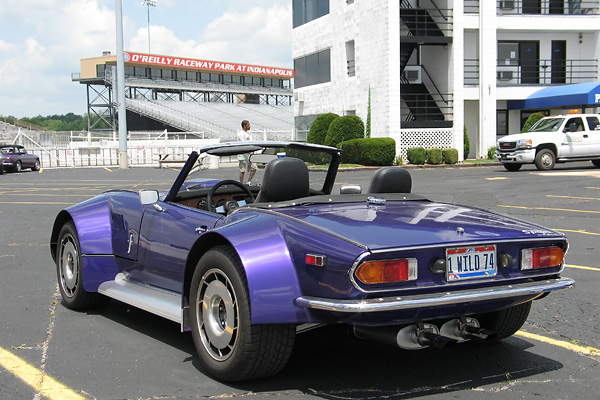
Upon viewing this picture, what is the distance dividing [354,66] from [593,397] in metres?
31.2

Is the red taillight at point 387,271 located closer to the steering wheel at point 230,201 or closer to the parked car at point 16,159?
the steering wheel at point 230,201

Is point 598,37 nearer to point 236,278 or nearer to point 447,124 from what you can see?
point 447,124

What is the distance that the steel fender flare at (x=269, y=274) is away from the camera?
11.4ft

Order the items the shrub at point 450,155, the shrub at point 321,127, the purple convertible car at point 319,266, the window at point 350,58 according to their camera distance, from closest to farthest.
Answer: the purple convertible car at point 319,266
the shrub at point 450,155
the shrub at point 321,127
the window at point 350,58

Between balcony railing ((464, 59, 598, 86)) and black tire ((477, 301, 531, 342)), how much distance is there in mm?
31929

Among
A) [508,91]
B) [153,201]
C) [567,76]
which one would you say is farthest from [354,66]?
[153,201]

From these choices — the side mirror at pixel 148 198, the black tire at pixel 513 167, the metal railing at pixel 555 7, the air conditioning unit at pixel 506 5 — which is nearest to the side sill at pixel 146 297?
the side mirror at pixel 148 198

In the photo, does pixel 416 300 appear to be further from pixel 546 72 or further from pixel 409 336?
pixel 546 72

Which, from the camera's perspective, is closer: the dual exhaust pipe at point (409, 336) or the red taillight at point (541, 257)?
the dual exhaust pipe at point (409, 336)

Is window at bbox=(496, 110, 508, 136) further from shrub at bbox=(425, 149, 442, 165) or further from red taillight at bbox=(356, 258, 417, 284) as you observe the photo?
red taillight at bbox=(356, 258, 417, 284)

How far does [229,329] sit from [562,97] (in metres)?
30.9

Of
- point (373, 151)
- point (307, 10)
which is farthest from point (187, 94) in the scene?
point (373, 151)

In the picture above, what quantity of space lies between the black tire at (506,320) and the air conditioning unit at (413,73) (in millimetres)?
29594

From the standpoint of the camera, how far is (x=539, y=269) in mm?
3906
